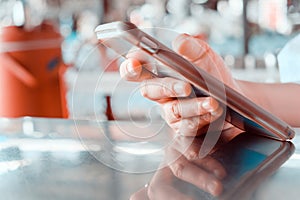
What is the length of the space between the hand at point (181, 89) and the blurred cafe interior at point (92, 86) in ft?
0.05

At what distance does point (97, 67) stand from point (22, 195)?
5.6 inches

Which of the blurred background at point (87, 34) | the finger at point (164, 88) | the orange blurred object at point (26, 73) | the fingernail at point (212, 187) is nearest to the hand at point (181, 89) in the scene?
the finger at point (164, 88)

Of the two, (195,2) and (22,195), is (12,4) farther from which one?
(22,195)

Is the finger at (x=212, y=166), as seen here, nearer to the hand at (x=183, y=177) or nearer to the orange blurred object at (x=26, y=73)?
the hand at (x=183, y=177)

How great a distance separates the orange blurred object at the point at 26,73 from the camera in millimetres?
2080

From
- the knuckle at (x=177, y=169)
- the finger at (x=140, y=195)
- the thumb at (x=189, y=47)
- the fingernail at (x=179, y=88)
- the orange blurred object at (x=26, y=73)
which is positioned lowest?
the orange blurred object at (x=26, y=73)

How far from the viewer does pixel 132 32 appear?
35cm

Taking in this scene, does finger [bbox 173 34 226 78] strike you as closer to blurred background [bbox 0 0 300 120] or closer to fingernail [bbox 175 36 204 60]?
fingernail [bbox 175 36 204 60]

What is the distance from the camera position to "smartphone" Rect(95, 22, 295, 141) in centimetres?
35

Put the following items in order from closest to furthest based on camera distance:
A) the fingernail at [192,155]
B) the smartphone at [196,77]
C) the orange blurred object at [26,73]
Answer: the smartphone at [196,77], the fingernail at [192,155], the orange blurred object at [26,73]

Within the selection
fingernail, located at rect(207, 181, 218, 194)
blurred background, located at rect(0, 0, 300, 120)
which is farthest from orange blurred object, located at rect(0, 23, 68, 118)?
fingernail, located at rect(207, 181, 218, 194)

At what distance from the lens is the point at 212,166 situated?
421mm

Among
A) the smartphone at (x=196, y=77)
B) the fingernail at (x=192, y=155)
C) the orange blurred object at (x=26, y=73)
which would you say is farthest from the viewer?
the orange blurred object at (x=26, y=73)

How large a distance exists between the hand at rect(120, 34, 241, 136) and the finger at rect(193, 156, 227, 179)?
5 cm
